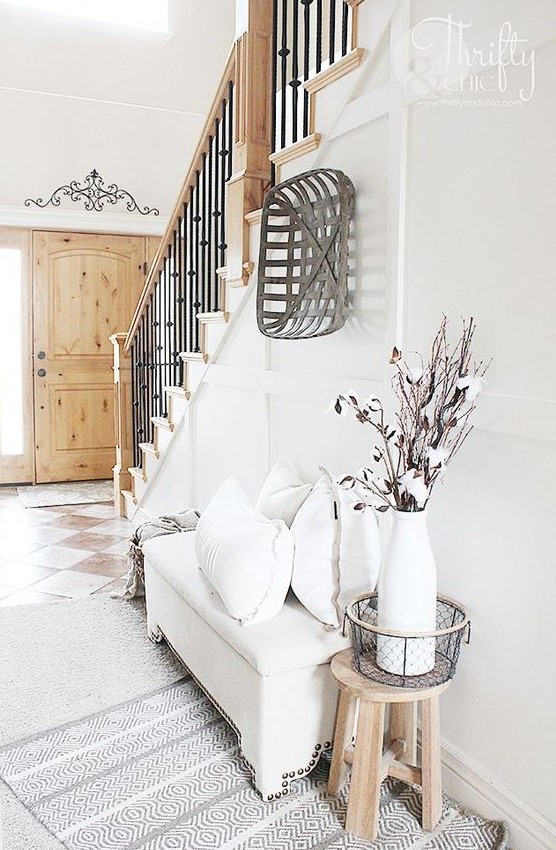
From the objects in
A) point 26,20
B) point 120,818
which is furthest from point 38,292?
point 120,818

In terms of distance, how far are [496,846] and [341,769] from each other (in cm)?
43

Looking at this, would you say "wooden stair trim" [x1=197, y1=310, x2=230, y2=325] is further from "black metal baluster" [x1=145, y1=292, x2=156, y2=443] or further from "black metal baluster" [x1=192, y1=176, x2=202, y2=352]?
"black metal baluster" [x1=145, y1=292, x2=156, y2=443]

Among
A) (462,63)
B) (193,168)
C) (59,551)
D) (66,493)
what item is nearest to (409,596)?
(462,63)

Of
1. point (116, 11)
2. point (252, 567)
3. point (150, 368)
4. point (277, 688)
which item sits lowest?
point (277, 688)

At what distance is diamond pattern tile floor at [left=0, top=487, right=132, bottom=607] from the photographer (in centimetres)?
380

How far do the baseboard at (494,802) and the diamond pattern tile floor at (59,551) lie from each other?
2.06m

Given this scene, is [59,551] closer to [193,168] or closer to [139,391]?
[139,391]

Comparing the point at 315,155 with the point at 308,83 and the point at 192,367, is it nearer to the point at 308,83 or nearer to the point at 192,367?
the point at 308,83

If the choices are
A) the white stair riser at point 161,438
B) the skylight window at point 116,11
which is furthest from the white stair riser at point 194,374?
the skylight window at point 116,11

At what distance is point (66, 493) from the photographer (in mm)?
5984

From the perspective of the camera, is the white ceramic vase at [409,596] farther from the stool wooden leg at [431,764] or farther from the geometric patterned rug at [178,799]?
the geometric patterned rug at [178,799]

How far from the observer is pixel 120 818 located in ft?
6.76

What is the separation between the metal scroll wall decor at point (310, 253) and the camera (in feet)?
8.07

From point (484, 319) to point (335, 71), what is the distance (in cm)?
109
